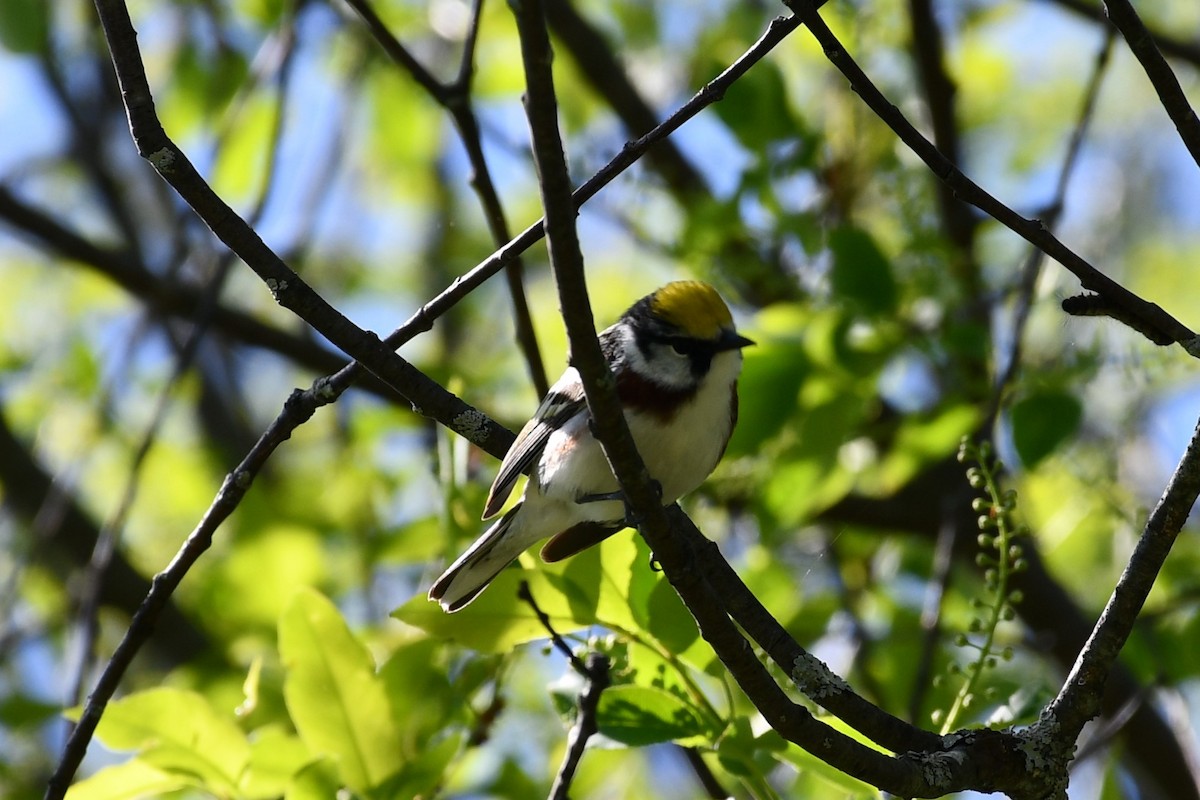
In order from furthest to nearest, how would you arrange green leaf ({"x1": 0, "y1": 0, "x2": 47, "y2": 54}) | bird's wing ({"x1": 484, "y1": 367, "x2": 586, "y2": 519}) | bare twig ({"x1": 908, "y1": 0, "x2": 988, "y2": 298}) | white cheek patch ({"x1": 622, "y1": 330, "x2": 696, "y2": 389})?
1. bare twig ({"x1": 908, "y1": 0, "x2": 988, "y2": 298})
2. green leaf ({"x1": 0, "y1": 0, "x2": 47, "y2": 54})
3. white cheek patch ({"x1": 622, "y1": 330, "x2": 696, "y2": 389})
4. bird's wing ({"x1": 484, "y1": 367, "x2": 586, "y2": 519})

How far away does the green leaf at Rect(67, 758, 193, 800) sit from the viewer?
2459 mm

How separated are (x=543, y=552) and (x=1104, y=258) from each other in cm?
404

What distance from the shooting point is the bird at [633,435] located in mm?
2766

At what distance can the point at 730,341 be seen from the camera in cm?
294

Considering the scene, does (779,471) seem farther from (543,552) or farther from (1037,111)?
(1037,111)

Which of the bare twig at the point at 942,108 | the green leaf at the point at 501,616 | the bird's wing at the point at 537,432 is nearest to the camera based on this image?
the green leaf at the point at 501,616

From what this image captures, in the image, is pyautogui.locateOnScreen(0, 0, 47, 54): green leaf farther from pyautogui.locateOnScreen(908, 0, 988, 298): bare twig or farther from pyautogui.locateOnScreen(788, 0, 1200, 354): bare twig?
pyautogui.locateOnScreen(908, 0, 988, 298): bare twig

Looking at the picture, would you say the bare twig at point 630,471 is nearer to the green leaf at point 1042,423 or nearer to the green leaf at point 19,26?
the green leaf at point 1042,423

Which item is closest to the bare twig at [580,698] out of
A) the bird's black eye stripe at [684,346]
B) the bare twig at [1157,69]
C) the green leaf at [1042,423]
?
the bird's black eye stripe at [684,346]

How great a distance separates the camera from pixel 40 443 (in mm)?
5234

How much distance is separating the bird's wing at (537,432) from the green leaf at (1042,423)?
1.04 meters

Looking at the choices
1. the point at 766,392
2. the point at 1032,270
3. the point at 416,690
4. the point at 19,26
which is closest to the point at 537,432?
the point at 416,690

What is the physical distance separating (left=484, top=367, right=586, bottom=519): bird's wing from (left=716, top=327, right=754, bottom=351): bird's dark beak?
36cm

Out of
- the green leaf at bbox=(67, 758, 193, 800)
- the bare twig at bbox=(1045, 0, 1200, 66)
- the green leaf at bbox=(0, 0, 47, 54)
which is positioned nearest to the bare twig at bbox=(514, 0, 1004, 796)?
the green leaf at bbox=(67, 758, 193, 800)
